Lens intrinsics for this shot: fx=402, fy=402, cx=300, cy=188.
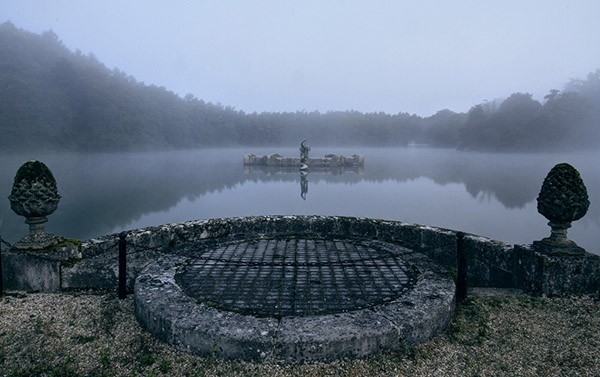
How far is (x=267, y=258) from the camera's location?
746 cm

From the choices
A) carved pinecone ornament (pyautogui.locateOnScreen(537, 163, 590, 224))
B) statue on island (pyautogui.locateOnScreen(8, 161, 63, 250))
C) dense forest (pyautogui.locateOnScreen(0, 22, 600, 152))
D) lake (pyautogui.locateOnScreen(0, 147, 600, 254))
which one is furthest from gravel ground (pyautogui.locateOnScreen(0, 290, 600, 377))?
dense forest (pyautogui.locateOnScreen(0, 22, 600, 152))

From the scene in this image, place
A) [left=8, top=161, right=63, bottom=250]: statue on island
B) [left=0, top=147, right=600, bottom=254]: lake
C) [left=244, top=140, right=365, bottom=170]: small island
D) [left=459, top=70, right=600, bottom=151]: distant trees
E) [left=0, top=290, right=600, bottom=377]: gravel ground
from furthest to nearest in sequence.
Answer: [left=459, top=70, right=600, bottom=151]: distant trees < [left=244, top=140, right=365, bottom=170]: small island < [left=0, top=147, right=600, bottom=254]: lake < [left=8, top=161, right=63, bottom=250]: statue on island < [left=0, top=290, right=600, bottom=377]: gravel ground

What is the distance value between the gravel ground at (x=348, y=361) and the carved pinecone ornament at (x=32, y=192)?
1371 mm

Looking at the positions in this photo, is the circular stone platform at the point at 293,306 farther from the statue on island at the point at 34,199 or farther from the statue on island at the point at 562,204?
the statue on island at the point at 34,199

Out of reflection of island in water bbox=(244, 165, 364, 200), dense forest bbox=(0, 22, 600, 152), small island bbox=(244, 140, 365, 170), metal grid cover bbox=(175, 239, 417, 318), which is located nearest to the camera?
metal grid cover bbox=(175, 239, 417, 318)

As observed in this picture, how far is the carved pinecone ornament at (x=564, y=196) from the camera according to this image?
5930mm

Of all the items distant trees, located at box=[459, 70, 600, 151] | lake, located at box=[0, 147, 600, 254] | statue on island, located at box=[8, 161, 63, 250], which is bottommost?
lake, located at box=[0, 147, 600, 254]

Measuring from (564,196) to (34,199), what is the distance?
8.15 meters

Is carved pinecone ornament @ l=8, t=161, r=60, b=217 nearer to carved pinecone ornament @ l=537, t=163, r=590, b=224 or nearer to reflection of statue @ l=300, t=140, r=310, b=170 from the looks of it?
carved pinecone ornament @ l=537, t=163, r=590, b=224

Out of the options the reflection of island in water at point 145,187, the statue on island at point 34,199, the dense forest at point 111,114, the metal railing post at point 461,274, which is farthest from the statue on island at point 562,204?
the dense forest at point 111,114

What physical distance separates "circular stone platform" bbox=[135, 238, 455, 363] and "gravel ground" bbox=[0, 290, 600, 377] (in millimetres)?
164

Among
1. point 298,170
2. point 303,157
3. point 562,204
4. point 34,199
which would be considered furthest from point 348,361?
point 298,170

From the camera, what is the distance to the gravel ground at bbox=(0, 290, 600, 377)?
170 inches

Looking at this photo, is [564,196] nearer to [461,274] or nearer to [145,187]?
[461,274]
